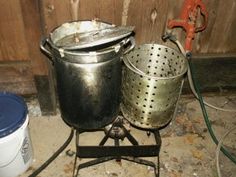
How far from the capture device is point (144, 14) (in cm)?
224

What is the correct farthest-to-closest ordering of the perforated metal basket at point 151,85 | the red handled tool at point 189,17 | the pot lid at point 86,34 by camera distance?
the red handled tool at point 189,17
the perforated metal basket at point 151,85
the pot lid at point 86,34

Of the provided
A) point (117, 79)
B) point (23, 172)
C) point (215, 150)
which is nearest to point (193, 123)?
point (215, 150)

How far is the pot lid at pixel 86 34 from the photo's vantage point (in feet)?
5.47

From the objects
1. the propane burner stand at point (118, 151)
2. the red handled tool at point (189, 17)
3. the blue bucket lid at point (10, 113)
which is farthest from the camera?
the red handled tool at point (189, 17)

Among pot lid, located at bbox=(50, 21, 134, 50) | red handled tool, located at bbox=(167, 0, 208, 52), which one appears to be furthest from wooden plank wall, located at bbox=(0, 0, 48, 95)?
red handled tool, located at bbox=(167, 0, 208, 52)

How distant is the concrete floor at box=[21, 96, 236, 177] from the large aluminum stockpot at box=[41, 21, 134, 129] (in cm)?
44

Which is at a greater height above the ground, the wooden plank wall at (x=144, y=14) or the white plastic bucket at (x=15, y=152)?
the wooden plank wall at (x=144, y=14)

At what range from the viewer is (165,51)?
2156 millimetres

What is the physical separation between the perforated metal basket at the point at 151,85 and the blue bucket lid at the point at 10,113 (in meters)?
0.77

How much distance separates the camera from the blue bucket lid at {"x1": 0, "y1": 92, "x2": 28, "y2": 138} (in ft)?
5.86

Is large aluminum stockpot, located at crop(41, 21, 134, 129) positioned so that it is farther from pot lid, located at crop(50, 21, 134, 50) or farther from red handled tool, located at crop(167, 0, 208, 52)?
red handled tool, located at crop(167, 0, 208, 52)

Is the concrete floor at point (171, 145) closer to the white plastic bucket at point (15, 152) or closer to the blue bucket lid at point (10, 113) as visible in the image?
the white plastic bucket at point (15, 152)

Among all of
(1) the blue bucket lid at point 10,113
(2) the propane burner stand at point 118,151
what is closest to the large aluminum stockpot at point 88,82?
(2) the propane burner stand at point 118,151

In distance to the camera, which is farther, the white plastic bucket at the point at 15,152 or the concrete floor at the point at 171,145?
the concrete floor at the point at 171,145
